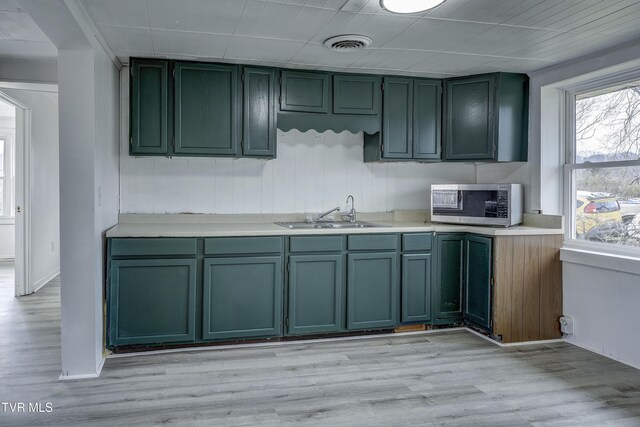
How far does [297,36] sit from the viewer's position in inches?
118

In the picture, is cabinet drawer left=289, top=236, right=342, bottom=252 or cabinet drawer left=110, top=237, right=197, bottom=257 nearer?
cabinet drawer left=110, top=237, right=197, bottom=257

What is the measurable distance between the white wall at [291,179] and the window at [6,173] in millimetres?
4770

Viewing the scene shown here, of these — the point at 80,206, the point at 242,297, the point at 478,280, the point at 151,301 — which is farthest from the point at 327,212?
the point at 80,206

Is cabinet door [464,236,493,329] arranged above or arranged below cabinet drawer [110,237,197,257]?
below

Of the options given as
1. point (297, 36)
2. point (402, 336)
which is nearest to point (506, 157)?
point (402, 336)

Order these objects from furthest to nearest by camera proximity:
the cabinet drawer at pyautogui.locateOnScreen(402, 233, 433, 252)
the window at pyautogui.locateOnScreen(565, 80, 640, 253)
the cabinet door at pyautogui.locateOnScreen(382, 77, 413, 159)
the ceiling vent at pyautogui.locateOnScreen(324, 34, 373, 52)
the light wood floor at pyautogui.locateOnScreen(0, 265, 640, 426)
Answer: the cabinet door at pyautogui.locateOnScreen(382, 77, 413, 159) → the cabinet drawer at pyautogui.locateOnScreen(402, 233, 433, 252) → the window at pyautogui.locateOnScreen(565, 80, 640, 253) → the ceiling vent at pyautogui.locateOnScreen(324, 34, 373, 52) → the light wood floor at pyautogui.locateOnScreen(0, 265, 640, 426)

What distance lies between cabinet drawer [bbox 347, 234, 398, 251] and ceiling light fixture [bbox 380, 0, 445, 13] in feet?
5.44

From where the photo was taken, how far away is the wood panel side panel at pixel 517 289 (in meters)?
3.55

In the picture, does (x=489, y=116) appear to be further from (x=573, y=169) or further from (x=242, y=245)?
(x=242, y=245)

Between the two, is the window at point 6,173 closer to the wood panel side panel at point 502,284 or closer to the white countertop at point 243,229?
the white countertop at point 243,229

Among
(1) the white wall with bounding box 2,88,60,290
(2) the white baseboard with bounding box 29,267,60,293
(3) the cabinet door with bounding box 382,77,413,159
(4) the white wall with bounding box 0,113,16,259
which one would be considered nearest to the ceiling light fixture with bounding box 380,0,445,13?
(3) the cabinet door with bounding box 382,77,413,159

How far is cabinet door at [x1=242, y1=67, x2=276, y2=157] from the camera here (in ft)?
12.1

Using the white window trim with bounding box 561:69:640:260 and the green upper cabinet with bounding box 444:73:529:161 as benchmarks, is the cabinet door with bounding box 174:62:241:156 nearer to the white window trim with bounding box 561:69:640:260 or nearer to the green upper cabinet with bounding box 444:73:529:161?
the green upper cabinet with bounding box 444:73:529:161

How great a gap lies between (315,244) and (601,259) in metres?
1.98
